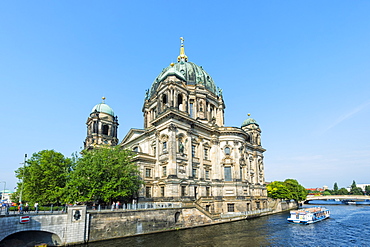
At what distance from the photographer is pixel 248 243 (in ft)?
86.0

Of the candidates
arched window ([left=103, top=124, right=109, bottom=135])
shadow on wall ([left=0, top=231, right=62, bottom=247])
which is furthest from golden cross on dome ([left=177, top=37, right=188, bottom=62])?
shadow on wall ([left=0, top=231, right=62, bottom=247])

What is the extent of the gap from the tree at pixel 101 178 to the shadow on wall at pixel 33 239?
6215 millimetres

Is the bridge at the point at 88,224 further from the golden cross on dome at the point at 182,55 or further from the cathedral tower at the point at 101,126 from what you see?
the golden cross on dome at the point at 182,55

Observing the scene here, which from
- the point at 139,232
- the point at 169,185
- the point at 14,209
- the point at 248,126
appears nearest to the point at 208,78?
the point at 248,126

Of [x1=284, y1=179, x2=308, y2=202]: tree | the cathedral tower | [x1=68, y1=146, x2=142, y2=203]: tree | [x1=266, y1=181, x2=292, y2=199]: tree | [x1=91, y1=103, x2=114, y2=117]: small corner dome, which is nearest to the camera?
[x1=68, y1=146, x2=142, y2=203]: tree

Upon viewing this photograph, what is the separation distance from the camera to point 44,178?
3984cm

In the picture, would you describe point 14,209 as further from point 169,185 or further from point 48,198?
point 169,185

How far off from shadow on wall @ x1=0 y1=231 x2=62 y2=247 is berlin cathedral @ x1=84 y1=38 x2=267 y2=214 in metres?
17.5

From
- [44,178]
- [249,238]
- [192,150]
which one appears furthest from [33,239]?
[192,150]

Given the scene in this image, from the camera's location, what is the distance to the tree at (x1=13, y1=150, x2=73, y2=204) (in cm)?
3897

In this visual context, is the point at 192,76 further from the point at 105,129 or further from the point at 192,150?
the point at 105,129

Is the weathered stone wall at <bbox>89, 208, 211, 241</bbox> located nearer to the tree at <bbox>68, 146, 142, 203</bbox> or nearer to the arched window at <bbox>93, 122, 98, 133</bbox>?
the tree at <bbox>68, 146, 142, 203</bbox>

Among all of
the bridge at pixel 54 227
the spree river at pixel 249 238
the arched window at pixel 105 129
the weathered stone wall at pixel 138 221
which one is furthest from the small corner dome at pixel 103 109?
the spree river at pixel 249 238

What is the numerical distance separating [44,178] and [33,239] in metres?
→ 16.7
